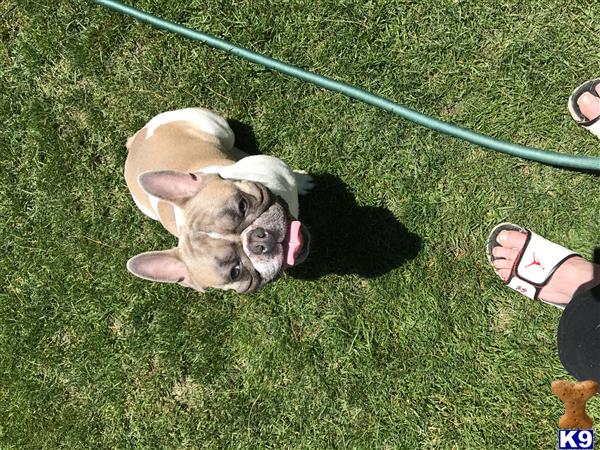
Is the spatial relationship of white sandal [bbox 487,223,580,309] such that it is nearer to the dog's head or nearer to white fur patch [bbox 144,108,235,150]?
the dog's head

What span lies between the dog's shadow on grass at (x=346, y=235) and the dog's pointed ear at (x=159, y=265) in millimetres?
1163

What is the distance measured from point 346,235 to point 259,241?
4.23ft

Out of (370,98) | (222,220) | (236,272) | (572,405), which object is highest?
(370,98)

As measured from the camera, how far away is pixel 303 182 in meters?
4.17

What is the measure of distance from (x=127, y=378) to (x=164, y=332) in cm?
48

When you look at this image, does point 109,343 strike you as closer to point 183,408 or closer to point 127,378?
point 127,378

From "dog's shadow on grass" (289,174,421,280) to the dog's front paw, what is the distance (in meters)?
0.07

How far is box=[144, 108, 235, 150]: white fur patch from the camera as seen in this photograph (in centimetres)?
385

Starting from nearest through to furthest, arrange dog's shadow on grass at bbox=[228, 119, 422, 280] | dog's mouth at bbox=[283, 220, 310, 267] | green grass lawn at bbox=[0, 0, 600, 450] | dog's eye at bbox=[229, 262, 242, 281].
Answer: dog's eye at bbox=[229, 262, 242, 281] → dog's mouth at bbox=[283, 220, 310, 267] → green grass lawn at bbox=[0, 0, 600, 450] → dog's shadow on grass at bbox=[228, 119, 422, 280]

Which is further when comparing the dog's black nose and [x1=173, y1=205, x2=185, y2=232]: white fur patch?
[x1=173, y1=205, x2=185, y2=232]: white fur patch

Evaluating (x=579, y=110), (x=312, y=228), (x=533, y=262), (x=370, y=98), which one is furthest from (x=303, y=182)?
(x=579, y=110)

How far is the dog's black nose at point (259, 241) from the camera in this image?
312 centimetres

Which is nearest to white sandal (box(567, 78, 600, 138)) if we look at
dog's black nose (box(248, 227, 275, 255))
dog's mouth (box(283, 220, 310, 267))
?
dog's mouth (box(283, 220, 310, 267))

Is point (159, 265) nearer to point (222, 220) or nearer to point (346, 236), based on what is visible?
point (222, 220)
